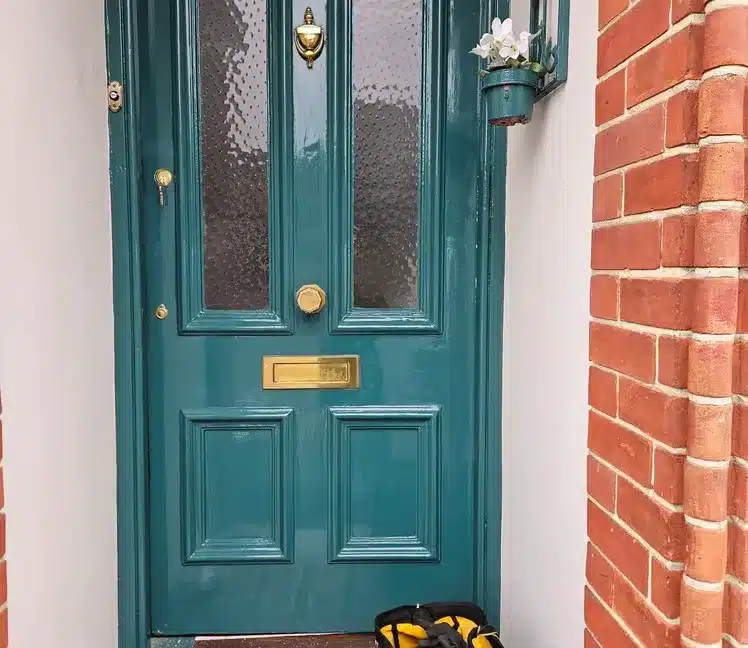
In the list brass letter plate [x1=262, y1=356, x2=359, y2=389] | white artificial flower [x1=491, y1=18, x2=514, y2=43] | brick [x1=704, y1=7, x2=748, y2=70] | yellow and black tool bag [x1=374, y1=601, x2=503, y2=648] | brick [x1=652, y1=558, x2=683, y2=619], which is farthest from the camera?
brass letter plate [x1=262, y1=356, x2=359, y2=389]

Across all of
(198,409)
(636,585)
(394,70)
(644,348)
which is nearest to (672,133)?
(644,348)

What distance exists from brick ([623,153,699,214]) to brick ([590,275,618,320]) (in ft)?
0.46

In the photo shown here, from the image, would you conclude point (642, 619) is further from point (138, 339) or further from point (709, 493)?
point (138, 339)

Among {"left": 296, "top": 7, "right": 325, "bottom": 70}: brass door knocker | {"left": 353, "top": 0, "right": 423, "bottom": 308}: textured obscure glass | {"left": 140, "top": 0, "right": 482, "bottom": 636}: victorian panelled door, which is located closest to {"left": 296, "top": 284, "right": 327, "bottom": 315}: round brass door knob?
{"left": 140, "top": 0, "right": 482, "bottom": 636}: victorian panelled door

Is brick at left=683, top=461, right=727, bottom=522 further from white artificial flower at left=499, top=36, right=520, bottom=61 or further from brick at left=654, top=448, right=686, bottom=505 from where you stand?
white artificial flower at left=499, top=36, right=520, bottom=61

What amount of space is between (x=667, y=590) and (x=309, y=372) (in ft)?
3.92

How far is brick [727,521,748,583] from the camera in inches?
37.0

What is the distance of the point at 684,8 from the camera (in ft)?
3.14

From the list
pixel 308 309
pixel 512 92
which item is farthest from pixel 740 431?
pixel 308 309

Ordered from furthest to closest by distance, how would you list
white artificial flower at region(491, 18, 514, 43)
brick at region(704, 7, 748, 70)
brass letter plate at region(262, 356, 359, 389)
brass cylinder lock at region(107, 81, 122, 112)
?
brass letter plate at region(262, 356, 359, 389), brass cylinder lock at region(107, 81, 122, 112), white artificial flower at region(491, 18, 514, 43), brick at region(704, 7, 748, 70)

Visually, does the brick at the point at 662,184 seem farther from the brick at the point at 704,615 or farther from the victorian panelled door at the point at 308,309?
the victorian panelled door at the point at 308,309

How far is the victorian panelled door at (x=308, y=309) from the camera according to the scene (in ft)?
6.29

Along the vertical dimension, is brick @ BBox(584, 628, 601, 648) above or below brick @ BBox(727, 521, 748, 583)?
below

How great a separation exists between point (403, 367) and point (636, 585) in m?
1.00
